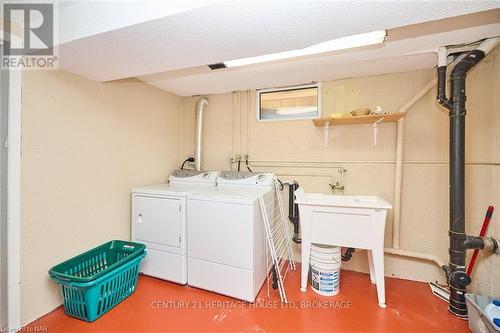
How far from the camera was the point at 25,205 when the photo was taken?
1633mm

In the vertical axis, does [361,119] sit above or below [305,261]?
above

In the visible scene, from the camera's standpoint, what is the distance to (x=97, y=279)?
1662 millimetres

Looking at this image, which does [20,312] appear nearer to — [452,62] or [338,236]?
[338,236]

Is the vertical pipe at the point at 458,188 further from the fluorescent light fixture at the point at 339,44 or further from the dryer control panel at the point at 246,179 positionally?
the dryer control panel at the point at 246,179

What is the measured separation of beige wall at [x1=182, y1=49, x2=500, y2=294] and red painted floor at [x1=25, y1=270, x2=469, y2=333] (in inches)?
18.0

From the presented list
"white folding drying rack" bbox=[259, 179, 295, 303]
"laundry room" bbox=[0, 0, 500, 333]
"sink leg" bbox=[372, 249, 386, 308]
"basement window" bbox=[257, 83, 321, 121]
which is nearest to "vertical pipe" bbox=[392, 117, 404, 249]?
"laundry room" bbox=[0, 0, 500, 333]

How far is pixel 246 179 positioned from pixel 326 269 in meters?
1.17

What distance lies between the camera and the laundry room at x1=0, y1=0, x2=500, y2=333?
1.41 metres

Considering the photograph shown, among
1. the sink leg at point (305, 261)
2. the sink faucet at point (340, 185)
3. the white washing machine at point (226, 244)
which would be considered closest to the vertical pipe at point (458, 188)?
the sink faucet at point (340, 185)

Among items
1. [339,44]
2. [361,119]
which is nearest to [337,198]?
[361,119]

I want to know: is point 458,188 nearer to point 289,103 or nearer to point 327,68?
point 327,68

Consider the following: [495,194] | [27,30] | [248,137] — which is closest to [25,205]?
[27,30]

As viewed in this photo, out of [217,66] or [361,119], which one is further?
[361,119]

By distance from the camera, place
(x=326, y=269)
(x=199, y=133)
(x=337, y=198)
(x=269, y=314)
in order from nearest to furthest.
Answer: (x=269, y=314)
(x=326, y=269)
(x=337, y=198)
(x=199, y=133)
